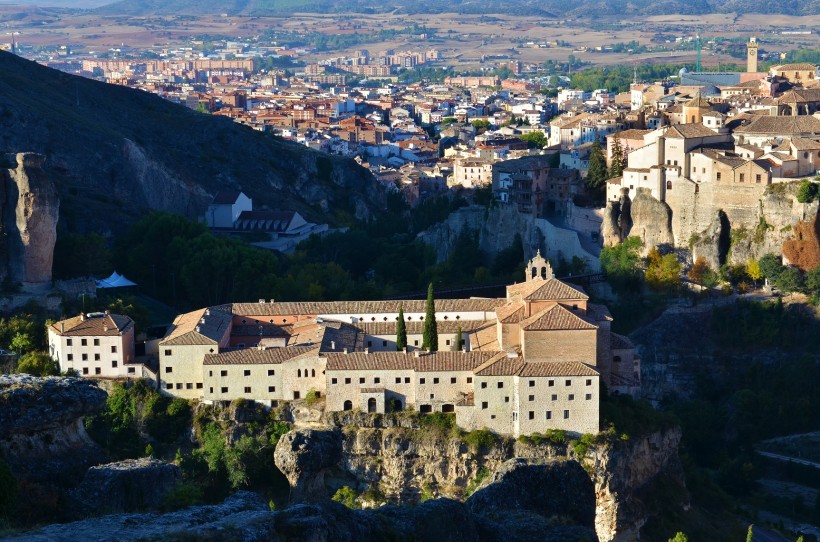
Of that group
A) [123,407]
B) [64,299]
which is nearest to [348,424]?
[123,407]

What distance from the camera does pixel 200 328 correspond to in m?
38.1

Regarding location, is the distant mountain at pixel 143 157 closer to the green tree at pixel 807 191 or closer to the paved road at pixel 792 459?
the green tree at pixel 807 191

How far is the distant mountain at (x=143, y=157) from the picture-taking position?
2454 inches

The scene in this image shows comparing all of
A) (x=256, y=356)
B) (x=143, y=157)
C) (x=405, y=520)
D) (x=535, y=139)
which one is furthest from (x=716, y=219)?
(x=405, y=520)

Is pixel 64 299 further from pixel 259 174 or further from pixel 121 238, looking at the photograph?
pixel 259 174

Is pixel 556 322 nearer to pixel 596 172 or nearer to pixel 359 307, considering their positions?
pixel 359 307

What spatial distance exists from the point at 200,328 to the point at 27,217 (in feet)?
26.8

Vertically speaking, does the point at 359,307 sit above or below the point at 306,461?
below

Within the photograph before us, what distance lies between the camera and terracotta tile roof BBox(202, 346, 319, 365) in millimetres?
36688

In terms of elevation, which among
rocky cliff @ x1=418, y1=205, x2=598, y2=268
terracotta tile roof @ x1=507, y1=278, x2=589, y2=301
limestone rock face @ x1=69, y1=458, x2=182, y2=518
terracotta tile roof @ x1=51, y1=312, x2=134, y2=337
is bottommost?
rocky cliff @ x1=418, y1=205, x2=598, y2=268

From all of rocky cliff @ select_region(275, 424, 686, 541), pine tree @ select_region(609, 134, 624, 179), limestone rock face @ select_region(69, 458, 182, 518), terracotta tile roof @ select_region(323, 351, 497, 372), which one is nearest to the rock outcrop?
limestone rock face @ select_region(69, 458, 182, 518)

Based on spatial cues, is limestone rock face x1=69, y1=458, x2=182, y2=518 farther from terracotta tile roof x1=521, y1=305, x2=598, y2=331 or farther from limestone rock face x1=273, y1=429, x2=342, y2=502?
terracotta tile roof x1=521, y1=305, x2=598, y2=331

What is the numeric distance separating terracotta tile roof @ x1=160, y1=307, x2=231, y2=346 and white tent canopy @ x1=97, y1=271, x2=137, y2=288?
5.83 m

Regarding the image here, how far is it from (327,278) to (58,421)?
1240 inches
